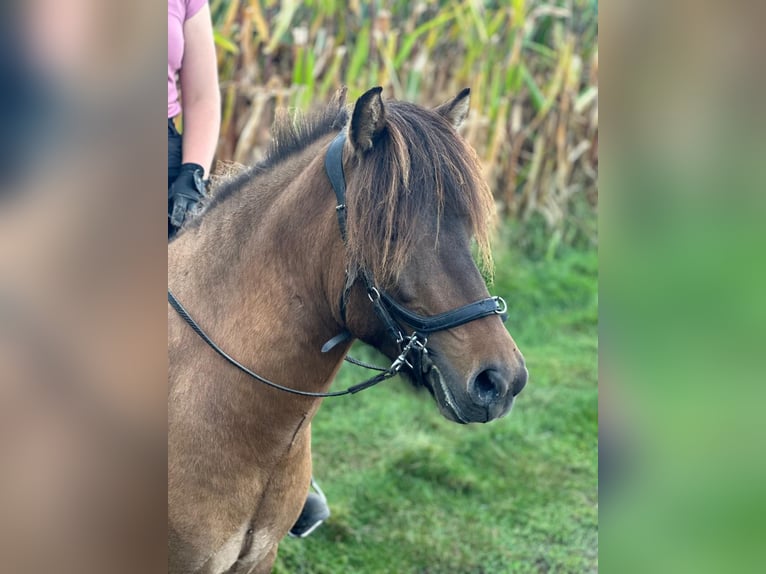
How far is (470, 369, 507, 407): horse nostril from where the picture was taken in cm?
174

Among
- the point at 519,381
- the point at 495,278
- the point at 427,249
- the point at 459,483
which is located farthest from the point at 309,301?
the point at 495,278

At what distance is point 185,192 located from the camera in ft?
8.45

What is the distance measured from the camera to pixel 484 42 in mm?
6926

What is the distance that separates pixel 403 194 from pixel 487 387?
52 centimetres

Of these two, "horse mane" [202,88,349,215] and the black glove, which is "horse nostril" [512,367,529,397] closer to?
"horse mane" [202,88,349,215]

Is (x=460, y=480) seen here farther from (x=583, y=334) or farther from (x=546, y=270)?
(x=546, y=270)

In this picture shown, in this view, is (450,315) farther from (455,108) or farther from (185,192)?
(185,192)

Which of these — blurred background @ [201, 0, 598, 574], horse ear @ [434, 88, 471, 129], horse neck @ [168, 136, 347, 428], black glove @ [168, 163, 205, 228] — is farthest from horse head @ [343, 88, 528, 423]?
blurred background @ [201, 0, 598, 574]

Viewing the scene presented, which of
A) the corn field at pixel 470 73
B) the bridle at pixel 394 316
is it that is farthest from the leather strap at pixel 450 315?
the corn field at pixel 470 73

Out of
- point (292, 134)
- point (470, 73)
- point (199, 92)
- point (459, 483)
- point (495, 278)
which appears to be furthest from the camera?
point (470, 73)

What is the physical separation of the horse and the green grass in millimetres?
1744

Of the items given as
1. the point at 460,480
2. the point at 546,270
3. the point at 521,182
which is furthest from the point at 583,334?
the point at 460,480

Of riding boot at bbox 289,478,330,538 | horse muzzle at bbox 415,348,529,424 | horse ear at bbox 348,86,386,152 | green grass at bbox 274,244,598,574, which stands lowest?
green grass at bbox 274,244,598,574
